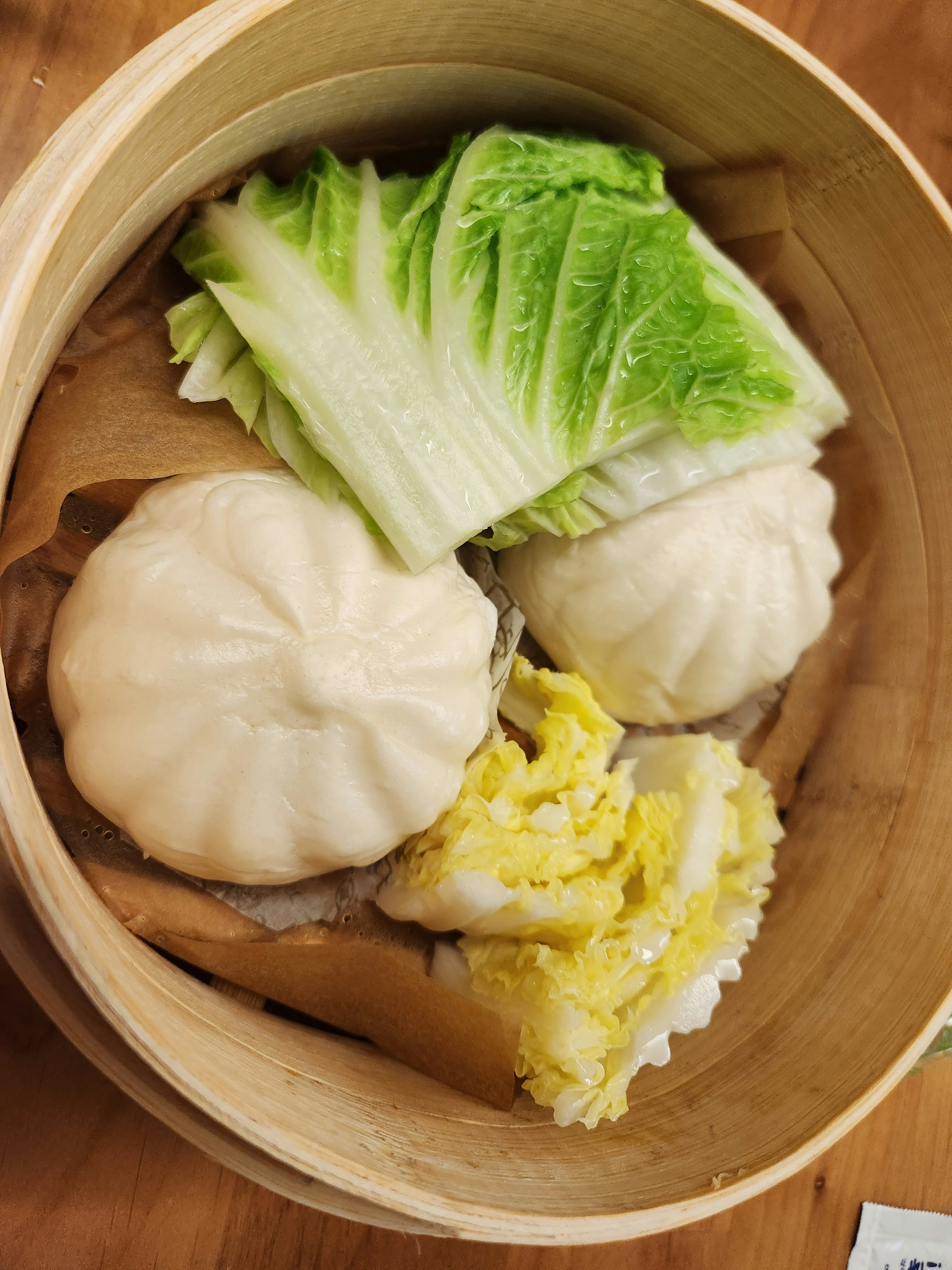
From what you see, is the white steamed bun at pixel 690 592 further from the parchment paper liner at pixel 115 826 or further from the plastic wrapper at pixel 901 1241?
the plastic wrapper at pixel 901 1241

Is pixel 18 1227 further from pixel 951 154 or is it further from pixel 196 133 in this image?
pixel 951 154

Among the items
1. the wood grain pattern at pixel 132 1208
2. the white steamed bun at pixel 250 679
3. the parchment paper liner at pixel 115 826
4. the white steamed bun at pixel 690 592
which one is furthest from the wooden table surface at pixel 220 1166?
the white steamed bun at pixel 690 592

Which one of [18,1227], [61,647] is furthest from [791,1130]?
[61,647]

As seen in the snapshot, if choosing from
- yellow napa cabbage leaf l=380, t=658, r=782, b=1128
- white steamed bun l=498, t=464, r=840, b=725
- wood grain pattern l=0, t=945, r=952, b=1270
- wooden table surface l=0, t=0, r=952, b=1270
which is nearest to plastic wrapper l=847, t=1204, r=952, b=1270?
wooden table surface l=0, t=0, r=952, b=1270

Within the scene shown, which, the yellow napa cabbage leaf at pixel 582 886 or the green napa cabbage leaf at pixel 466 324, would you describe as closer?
the green napa cabbage leaf at pixel 466 324

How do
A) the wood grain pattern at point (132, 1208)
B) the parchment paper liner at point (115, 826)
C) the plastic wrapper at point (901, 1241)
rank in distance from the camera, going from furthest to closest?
the plastic wrapper at point (901, 1241), the wood grain pattern at point (132, 1208), the parchment paper liner at point (115, 826)

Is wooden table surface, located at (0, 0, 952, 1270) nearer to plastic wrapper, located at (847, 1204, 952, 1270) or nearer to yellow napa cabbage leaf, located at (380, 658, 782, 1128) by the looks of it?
plastic wrapper, located at (847, 1204, 952, 1270)

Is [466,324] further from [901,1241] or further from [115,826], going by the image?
[901,1241]
